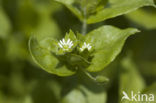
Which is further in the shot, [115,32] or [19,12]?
[19,12]

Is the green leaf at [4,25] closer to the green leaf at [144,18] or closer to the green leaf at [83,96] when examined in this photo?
the green leaf at [83,96]

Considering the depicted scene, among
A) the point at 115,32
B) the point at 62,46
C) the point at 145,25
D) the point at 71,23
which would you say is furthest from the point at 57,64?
the point at 145,25

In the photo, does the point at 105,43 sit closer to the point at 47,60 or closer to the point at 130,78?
the point at 47,60

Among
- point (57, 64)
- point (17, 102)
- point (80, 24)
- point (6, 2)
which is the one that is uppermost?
point (6, 2)

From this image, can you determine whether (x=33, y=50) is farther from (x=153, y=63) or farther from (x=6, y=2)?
(x=153, y=63)

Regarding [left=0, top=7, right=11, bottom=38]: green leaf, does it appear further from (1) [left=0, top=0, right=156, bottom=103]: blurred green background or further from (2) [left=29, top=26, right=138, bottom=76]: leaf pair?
(2) [left=29, top=26, right=138, bottom=76]: leaf pair

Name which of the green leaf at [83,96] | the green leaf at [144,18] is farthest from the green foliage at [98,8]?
the green leaf at [144,18]
